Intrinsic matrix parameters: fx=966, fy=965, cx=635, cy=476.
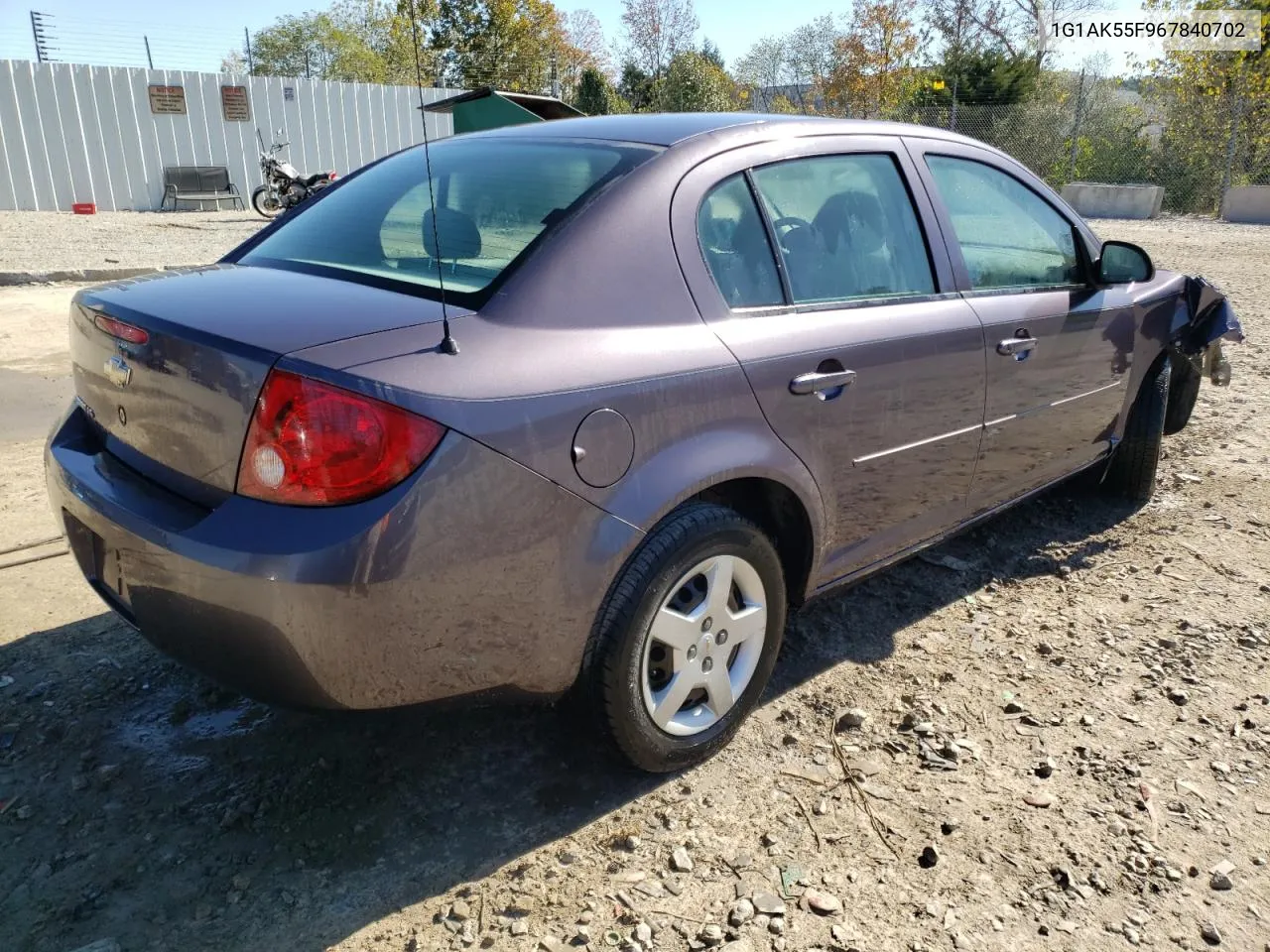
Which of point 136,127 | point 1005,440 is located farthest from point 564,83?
point 1005,440

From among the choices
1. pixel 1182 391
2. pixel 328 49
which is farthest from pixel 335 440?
pixel 328 49

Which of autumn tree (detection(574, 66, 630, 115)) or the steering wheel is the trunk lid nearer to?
the steering wheel

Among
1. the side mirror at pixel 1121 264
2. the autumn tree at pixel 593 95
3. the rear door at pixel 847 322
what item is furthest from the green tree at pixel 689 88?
the rear door at pixel 847 322

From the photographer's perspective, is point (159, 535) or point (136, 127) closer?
point (159, 535)

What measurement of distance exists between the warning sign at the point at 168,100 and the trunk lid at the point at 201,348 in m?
19.3

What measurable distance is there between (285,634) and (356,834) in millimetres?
713

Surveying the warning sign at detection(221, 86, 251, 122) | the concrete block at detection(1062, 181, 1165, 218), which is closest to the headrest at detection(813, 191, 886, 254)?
the warning sign at detection(221, 86, 251, 122)

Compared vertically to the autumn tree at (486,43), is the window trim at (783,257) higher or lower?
lower

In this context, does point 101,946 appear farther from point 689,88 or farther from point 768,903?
point 689,88

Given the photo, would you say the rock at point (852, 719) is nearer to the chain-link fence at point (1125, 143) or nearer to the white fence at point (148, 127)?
the white fence at point (148, 127)

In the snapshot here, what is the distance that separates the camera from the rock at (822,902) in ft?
7.05

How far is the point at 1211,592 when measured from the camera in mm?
3705

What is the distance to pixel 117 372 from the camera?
7.63ft

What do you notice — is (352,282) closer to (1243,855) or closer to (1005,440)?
(1005,440)
